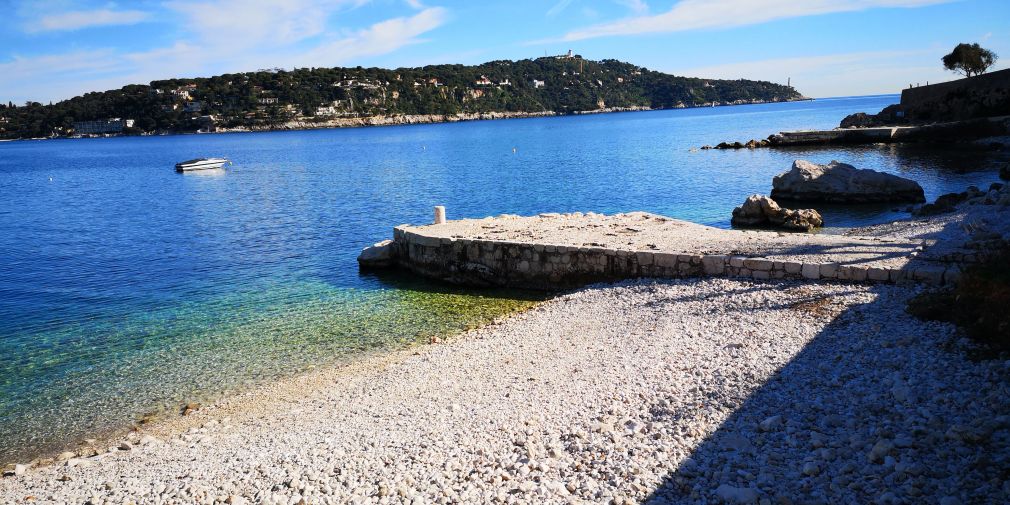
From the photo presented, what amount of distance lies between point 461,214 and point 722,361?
23.3 m

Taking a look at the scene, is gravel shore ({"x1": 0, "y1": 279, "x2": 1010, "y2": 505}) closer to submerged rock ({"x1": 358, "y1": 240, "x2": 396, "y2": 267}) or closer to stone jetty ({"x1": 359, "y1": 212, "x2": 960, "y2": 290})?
stone jetty ({"x1": 359, "y1": 212, "x2": 960, "y2": 290})

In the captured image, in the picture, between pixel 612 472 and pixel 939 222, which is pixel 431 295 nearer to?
pixel 612 472

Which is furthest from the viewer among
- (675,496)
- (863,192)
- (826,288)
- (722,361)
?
(863,192)

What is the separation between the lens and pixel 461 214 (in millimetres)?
32438

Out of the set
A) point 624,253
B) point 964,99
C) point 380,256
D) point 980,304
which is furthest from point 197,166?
point 980,304

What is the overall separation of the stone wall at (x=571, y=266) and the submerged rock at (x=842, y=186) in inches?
689

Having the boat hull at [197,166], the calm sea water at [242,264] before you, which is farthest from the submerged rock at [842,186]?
the boat hull at [197,166]

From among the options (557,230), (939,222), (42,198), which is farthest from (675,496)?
(42,198)

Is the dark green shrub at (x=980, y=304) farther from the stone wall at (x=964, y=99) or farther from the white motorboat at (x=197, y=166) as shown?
the white motorboat at (x=197, y=166)

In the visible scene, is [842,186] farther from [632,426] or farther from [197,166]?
[197,166]

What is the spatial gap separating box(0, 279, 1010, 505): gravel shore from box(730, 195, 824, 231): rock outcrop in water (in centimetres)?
1173

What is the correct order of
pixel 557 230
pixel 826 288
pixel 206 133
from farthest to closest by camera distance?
1. pixel 206 133
2. pixel 557 230
3. pixel 826 288

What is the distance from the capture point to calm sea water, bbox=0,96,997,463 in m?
13.0

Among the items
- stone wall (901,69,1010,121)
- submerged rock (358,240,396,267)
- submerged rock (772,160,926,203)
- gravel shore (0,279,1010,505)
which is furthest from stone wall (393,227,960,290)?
stone wall (901,69,1010,121)
